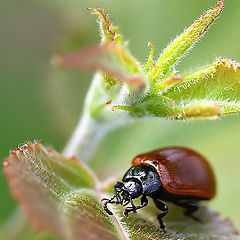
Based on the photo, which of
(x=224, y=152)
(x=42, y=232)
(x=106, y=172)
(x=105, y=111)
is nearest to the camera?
(x=42, y=232)

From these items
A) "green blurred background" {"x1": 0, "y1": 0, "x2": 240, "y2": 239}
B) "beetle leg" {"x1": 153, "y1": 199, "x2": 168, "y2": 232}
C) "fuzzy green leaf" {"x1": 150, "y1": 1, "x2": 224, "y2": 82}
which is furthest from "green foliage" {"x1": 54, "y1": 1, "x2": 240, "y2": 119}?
"green blurred background" {"x1": 0, "y1": 0, "x2": 240, "y2": 239}

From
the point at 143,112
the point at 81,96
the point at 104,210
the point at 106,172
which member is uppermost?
the point at 81,96

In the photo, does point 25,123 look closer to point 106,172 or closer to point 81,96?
point 81,96

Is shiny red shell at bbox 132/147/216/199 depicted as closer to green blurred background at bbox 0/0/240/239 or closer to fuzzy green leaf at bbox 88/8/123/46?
fuzzy green leaf at bbox 88/8/123/46

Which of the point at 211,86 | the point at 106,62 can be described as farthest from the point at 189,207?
the point at 106,62

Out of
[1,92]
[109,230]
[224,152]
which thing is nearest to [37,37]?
[1,92]

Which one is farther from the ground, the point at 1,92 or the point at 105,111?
the point at 1,92
